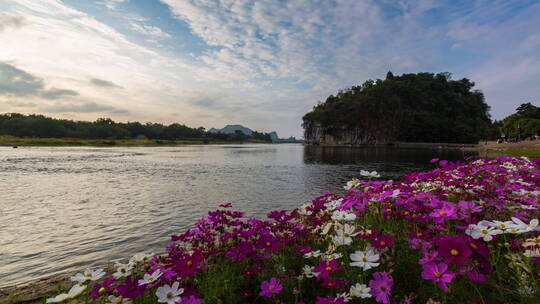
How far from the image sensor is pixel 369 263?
196 cm

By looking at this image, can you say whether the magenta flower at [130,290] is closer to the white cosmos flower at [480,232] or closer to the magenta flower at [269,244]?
the magenta flower at [269,244]

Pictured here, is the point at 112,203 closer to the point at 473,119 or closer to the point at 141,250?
the point at 141,250

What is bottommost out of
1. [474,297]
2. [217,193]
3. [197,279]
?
[217,193]

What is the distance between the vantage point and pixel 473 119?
362ft

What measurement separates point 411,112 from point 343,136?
30.5 metres

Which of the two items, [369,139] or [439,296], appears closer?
[439,296]

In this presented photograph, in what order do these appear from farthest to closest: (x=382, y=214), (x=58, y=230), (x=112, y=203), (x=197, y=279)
A: (x=112, y=203), (x=58, y=230), (x=382, y=214), (x=197, y=279)

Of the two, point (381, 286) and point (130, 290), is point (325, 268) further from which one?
point (130, 290)

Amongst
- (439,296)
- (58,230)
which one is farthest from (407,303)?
(58,230)

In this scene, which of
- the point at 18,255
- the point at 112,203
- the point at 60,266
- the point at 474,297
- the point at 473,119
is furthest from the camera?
the point at 473,119

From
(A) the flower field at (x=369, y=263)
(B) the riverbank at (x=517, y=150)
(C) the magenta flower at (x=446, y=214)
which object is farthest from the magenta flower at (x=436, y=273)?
(B) the riverbank at (x=517, y=150)

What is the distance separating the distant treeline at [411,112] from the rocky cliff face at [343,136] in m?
0.39

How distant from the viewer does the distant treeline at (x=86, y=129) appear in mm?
114500

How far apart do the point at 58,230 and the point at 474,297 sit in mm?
9860
